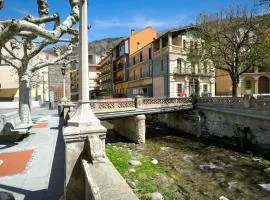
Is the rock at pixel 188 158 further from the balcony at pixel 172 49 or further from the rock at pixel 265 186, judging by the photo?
the balcony at pixel 172 49

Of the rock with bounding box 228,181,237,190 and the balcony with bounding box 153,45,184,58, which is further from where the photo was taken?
the balcony with bounding box 153,45,184,58

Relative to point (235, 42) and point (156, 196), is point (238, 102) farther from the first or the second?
point (156, 196)

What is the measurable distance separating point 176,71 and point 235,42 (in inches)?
503

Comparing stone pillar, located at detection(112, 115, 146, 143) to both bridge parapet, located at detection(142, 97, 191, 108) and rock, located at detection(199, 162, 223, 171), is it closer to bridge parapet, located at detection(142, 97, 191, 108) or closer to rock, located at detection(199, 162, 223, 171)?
bridge parapet, located at detection(142, 97, 191, 108)

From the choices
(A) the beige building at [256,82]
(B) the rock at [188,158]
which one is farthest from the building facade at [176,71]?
(B) the rock at [188,158]

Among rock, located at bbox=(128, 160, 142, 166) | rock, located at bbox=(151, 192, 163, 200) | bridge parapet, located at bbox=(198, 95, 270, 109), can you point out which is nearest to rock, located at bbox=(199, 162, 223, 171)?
rock, located at bbox=(128, 160, 142, 166)

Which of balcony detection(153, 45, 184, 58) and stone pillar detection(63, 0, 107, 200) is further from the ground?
balcony detection(153, 45, 184, 58)

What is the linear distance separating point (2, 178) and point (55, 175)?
1.32 metres

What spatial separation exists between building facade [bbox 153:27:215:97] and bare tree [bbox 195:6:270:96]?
923 cm

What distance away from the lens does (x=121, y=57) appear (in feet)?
179

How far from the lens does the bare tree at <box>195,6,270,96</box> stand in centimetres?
2203

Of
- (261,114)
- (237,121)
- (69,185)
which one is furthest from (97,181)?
(237,121)

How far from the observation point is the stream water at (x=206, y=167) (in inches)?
430

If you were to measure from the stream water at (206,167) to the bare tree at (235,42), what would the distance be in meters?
7.77
